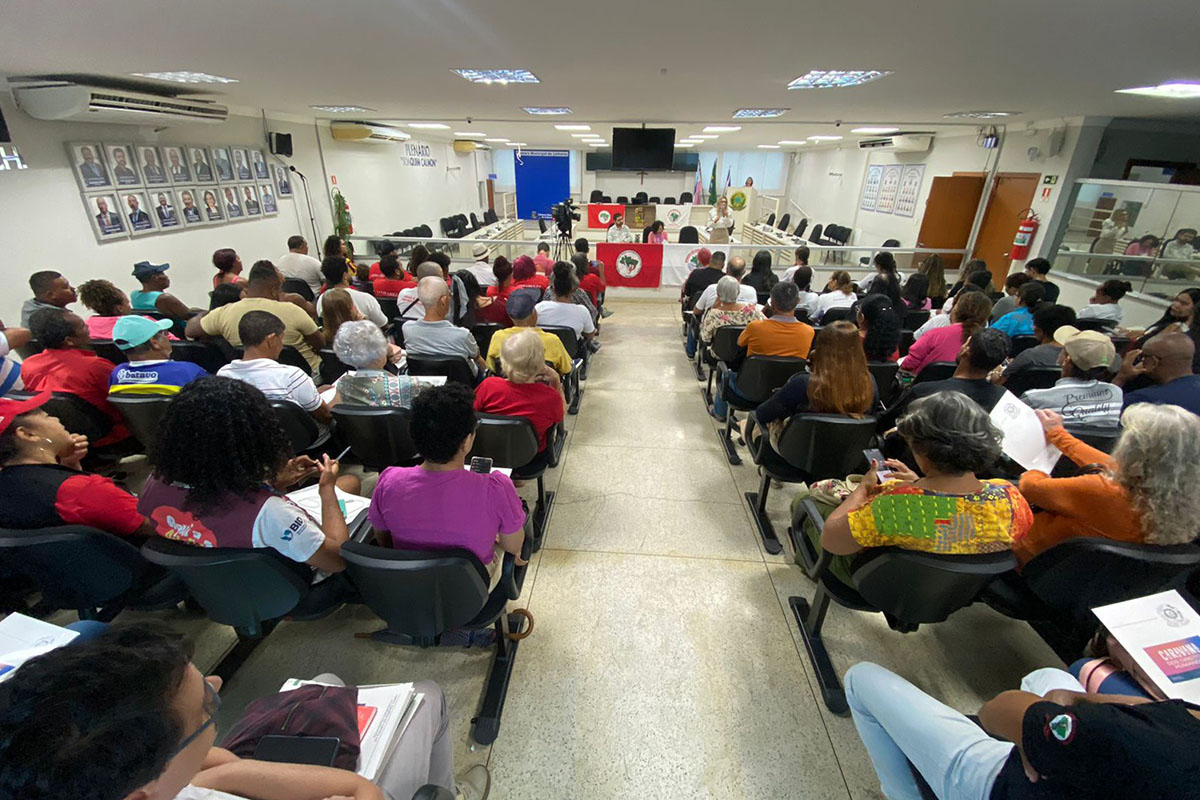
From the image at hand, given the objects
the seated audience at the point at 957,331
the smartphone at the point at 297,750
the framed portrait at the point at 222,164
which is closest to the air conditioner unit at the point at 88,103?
the framed portrait at the point at 222,164

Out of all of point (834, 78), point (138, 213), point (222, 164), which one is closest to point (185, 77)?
point (138, 213)

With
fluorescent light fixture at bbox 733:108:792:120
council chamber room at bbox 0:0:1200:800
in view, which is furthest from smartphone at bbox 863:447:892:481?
fluorescent light fixture at bbox 733:108:792:120

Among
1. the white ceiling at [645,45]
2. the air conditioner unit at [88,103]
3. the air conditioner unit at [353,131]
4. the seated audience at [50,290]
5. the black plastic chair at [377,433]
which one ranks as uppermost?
the air conditioner unit at [353,131]

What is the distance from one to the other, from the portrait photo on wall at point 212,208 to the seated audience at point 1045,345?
8666 millimetres

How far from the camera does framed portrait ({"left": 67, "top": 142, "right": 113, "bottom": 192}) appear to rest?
462cm

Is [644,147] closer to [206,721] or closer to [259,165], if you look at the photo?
[259,165]

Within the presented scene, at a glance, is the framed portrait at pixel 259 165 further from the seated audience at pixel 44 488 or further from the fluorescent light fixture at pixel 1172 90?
the fluorescent light fixture at pixel 1172 90

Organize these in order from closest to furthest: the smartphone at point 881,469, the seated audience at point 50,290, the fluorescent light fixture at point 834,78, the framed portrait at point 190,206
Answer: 1. the smartphone at point 881,469
2. the seated audience at point 50,290
3. the fluorescent light fixture at point 834,78
4. the framed portrait at point 190,206

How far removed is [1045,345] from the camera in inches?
119

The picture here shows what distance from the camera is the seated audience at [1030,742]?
0.76m

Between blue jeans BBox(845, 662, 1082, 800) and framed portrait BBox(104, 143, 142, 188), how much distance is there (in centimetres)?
765

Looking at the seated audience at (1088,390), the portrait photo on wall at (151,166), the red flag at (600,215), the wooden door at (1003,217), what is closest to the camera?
the seated audience at (1088,390)

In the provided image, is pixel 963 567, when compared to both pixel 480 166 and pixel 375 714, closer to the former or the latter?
pixel 375 714

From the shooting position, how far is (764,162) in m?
19.5
